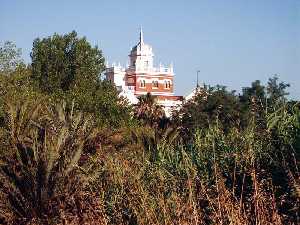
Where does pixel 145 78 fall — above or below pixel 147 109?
above

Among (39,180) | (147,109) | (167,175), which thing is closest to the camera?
(167,175)

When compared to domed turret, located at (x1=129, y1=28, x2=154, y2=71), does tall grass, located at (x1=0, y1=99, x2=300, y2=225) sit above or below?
below

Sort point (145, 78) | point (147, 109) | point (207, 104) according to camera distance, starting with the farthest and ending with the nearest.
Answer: point (145, 78), point (147, 109), point (207, 104)

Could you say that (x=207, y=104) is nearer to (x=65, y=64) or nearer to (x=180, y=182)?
(x=65, y=64)

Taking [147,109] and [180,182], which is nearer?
[180,182]

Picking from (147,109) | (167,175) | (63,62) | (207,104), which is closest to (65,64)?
(63,62)

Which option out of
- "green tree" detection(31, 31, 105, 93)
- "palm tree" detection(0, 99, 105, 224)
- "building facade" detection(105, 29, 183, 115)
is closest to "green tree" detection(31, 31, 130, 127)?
"green tree" detection(31, 31, 105, 93)

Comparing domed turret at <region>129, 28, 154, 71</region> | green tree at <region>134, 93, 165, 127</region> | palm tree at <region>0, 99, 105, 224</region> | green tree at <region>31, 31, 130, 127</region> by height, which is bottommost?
palm tree at <region>0, 99, 105, 224</region>

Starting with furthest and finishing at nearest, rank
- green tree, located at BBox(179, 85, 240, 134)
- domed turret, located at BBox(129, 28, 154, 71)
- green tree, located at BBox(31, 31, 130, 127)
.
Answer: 1. domed turret, located at BBox(129, 28, 154, 71)
2. green tree, located at BBox(31, 31, 130, 127)
3. green tree, located at BBox(179, 85, 240, 134)

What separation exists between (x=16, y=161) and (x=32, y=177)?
1.15m

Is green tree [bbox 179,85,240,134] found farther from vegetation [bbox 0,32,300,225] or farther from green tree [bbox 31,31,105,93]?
vegetation [bbox 0,32,300,225]

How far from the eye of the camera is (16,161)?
9.66 metres

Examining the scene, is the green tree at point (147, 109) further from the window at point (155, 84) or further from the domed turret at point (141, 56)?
the domed turret at point (141, 56)

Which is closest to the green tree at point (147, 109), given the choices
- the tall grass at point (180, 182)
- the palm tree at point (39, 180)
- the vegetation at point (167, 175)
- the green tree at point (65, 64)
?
the green tree at point (65, 64)
